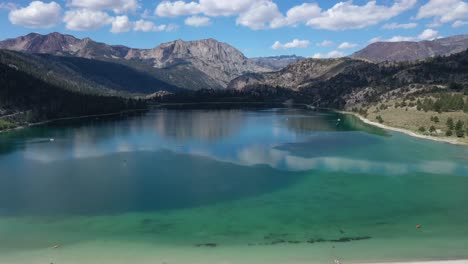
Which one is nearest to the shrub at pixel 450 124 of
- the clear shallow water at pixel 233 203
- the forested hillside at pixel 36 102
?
the clear shallow water at pixel 233 203

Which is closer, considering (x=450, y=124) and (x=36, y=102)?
(x=450, y=124)

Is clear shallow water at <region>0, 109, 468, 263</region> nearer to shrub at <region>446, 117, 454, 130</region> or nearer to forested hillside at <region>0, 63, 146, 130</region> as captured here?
shrub at <region>446, 117, 454, 130</region>

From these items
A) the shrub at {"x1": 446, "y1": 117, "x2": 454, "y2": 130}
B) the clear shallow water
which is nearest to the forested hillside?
the clear shallow water

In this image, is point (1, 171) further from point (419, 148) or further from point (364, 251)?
point (419, 148)

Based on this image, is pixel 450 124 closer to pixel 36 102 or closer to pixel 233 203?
pixel 233 203

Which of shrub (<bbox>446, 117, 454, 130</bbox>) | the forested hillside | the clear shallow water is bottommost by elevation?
the clear shallow water

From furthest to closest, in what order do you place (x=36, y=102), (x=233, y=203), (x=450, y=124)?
(x=36, y=102) → (x=450, y=124) → (x=233, y=203)

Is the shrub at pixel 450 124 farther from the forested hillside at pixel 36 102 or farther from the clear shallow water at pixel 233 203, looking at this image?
the forested hillside at pixel 36 102

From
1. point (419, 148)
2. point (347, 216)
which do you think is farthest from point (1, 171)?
point (419, 148)

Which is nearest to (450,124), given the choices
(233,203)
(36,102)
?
(233,203)
